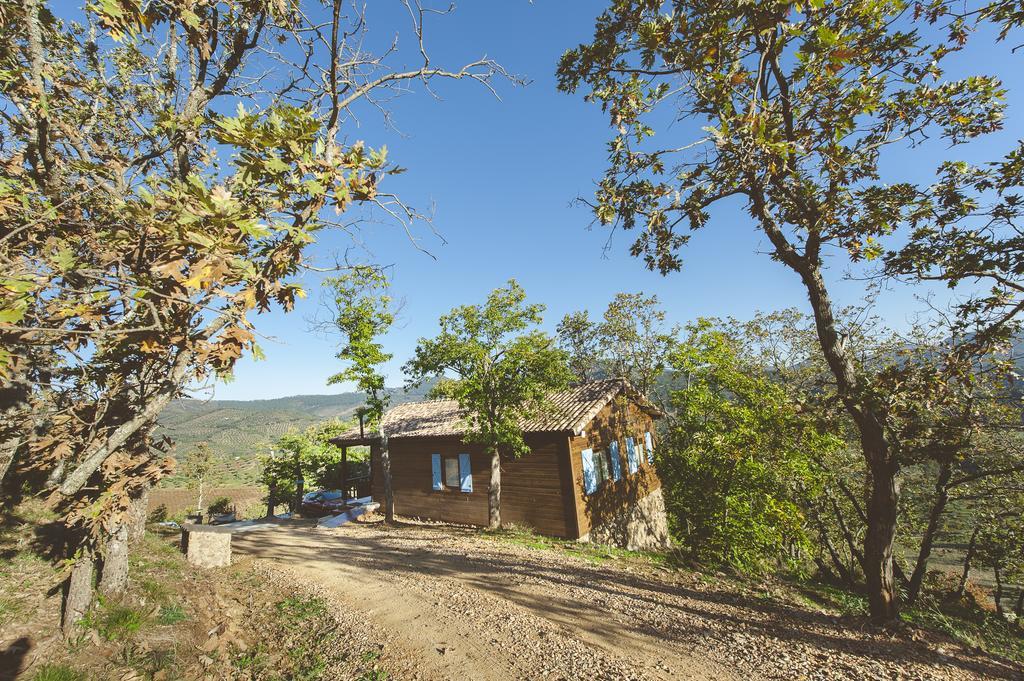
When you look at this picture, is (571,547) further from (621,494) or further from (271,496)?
(271,496)

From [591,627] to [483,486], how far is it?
10.3 meters

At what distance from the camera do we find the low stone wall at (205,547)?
867 cm

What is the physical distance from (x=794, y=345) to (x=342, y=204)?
96.0ft

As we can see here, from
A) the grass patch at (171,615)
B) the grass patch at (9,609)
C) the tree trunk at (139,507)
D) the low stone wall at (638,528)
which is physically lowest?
the low stone wall at (638,528)

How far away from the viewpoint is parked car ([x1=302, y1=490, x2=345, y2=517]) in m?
21.5

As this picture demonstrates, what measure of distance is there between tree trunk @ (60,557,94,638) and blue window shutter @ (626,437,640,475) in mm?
16845

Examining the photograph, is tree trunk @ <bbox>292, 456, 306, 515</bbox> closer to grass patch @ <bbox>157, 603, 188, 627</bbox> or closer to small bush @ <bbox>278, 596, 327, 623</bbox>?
small bush @ <bbox>278, 596, 327, 623</bbox>

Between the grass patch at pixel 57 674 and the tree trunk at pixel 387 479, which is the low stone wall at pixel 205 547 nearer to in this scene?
the grass patch at pixel 57 674

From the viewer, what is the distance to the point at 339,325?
1800cm

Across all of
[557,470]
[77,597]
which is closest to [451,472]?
[557,470]

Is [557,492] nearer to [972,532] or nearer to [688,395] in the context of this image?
[688,395]

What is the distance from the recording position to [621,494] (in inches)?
672

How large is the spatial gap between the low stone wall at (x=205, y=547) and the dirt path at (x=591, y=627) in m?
1.12

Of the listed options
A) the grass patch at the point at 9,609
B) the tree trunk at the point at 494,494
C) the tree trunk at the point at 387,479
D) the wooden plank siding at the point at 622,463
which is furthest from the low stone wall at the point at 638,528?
the grass patch at the point at 9,609
